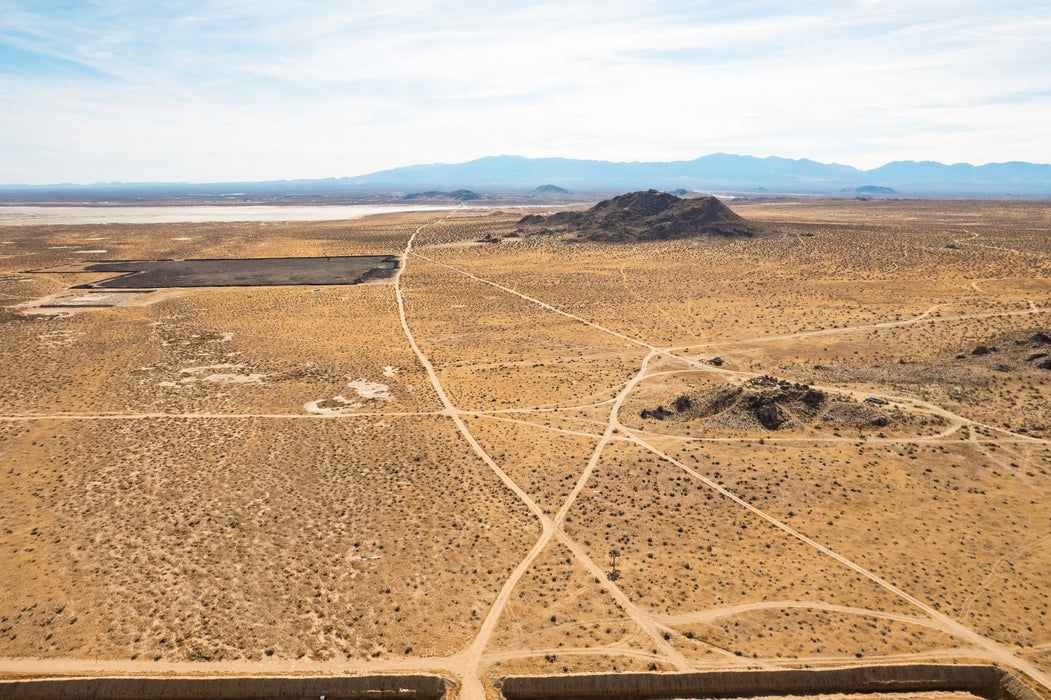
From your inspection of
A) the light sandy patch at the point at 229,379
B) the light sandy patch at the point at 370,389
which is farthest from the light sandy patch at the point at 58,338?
the light sandy patch at the point at 370,389

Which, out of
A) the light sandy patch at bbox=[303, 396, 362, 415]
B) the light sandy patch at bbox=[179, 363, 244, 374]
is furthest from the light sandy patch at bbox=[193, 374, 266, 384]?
the light sandy patch at bbox=[303, 396, 362, 415]

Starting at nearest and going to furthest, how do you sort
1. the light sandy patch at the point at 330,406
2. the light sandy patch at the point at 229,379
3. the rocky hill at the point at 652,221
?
the light sandy patch at the point at 330,406 → the light sandy patch at the point at 229,379 → the rocky hill at the point at 652,221

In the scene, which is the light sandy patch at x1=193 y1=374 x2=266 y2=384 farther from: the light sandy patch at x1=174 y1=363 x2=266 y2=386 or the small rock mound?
the small rock mound

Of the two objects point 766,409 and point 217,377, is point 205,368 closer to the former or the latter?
point 217,377

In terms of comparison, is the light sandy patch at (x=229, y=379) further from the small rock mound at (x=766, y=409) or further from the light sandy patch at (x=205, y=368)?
the small rock mound at (x=766, y=409)

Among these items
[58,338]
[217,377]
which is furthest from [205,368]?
[58,338]

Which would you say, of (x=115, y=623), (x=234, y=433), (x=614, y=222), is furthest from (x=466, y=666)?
(x=614, y=222)
